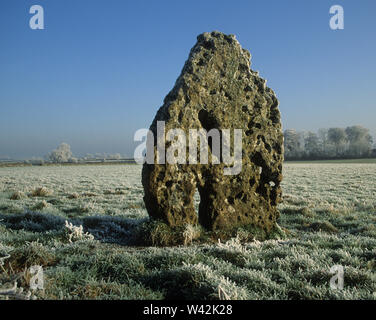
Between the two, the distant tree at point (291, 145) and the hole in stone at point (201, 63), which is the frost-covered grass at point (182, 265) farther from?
the distant tree at point (291, 145)

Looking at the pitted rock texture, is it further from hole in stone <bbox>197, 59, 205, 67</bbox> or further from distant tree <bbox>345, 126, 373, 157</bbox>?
distant tree <bbox>345, 126, 373, 157</bbox>

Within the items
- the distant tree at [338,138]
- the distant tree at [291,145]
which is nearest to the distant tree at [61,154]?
the distant tree at [291,145]

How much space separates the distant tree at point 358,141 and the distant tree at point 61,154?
9824 centimetres

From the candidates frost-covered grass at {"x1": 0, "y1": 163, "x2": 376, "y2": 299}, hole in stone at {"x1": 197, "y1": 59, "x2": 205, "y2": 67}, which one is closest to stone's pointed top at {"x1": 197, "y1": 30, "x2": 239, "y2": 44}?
hole in stone at {"x1": 197, "y1": 59, "x2": 205, "y2": 67}

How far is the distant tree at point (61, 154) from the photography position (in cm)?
11307

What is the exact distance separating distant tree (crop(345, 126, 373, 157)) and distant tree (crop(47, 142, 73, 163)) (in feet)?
322

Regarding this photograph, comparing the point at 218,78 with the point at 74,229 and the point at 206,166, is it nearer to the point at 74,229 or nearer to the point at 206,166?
the point at 206,166

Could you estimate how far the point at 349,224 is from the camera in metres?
9.34

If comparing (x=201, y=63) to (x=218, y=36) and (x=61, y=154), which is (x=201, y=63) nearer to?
(x=218, y=36)

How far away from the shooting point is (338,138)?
90188mm

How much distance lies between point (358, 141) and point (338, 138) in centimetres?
577

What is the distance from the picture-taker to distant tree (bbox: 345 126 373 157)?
79250mm
